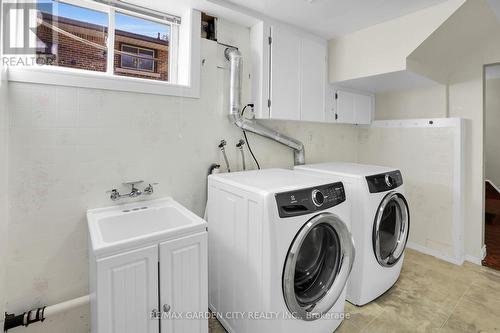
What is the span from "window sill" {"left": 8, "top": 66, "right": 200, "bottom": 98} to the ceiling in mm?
808

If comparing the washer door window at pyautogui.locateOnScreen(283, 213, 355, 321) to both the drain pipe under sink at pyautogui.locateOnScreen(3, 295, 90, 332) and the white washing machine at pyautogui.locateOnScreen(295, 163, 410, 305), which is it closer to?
the white washing machine at pyautogui.locateOnScreen(295, 163, 410, 305)

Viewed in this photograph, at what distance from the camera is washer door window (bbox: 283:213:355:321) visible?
1.48 metres

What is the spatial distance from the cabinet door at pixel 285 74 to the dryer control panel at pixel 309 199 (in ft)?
2.91

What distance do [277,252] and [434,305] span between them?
60.3 inches

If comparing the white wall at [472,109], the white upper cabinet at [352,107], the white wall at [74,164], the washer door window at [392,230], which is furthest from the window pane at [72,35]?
the white wall at [472,109]

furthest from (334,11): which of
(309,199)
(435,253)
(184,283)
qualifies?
(435,253)

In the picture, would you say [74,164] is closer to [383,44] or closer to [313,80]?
[313,80]

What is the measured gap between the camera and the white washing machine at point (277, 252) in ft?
4.17

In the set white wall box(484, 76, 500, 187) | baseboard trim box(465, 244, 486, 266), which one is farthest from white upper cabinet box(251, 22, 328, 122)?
white wall box(484, 76, 500, 187)

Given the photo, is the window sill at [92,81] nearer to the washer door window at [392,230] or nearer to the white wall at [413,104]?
the washer door window at [392,230]

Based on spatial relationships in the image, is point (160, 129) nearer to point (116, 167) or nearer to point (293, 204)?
point (116, 167)

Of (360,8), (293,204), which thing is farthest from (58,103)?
(360,8)

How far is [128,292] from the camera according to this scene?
1080 millimetres

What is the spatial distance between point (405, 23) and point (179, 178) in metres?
2.21
